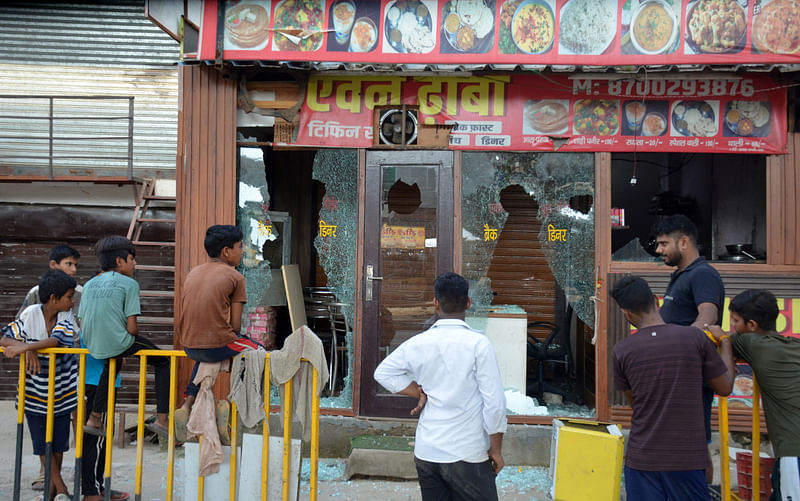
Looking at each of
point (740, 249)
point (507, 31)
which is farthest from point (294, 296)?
point (740, 249)

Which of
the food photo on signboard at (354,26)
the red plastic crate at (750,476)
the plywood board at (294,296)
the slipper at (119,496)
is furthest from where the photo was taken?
the plywood board at (294,296)

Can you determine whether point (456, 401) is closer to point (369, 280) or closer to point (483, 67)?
point (369, 280)

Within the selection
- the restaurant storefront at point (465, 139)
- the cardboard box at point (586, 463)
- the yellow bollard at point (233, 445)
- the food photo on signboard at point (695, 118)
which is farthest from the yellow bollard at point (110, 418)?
the food photo on signboard at point (695, 118)

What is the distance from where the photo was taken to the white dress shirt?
2.74 m

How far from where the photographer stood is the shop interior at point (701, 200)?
232 inches

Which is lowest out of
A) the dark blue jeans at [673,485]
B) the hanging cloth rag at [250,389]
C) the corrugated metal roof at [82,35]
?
the dark blue jeans at [673,485]

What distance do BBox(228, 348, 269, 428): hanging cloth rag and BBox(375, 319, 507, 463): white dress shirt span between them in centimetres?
127

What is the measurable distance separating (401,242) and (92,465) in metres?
3.29

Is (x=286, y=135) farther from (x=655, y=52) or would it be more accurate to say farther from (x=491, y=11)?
(x=655, y=52)

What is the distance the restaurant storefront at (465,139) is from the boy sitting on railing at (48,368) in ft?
5.06

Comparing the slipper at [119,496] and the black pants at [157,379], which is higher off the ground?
the black pants at [157,379]

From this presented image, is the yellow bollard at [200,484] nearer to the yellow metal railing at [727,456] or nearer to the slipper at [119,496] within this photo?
the slipper at [119,496]

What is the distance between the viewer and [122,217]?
25.6 feet

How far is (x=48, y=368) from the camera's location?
4098mm
